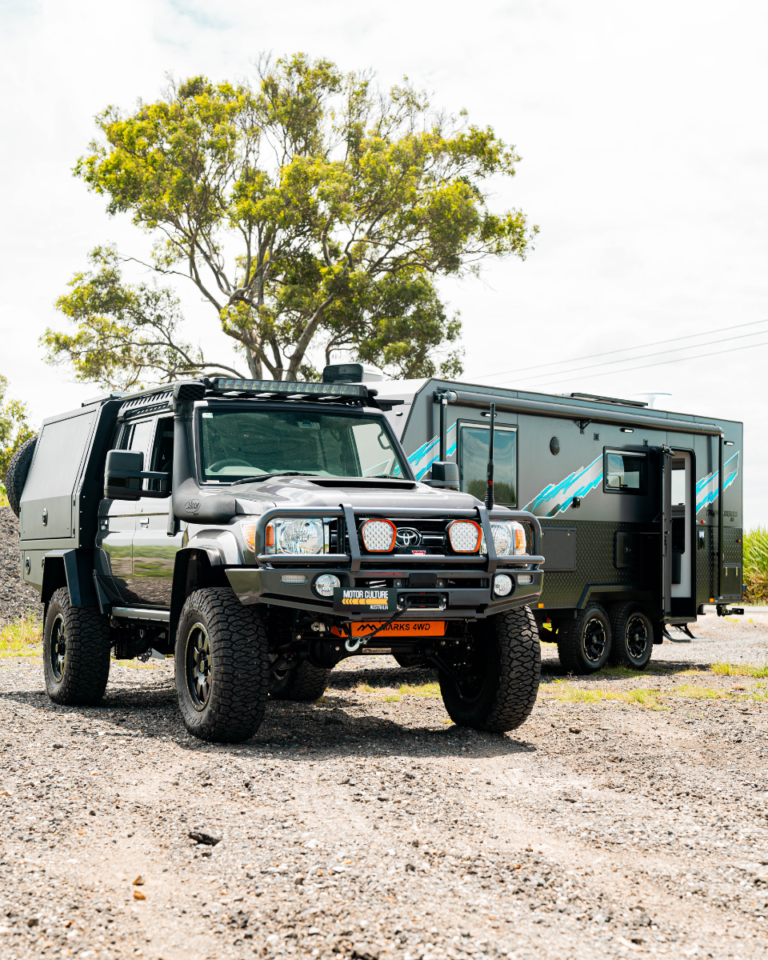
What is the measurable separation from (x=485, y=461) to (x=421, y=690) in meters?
2.86

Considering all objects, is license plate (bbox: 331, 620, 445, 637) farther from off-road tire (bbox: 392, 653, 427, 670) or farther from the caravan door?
the caravan door

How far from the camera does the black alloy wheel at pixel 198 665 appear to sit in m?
7.00

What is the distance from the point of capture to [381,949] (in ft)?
11.8

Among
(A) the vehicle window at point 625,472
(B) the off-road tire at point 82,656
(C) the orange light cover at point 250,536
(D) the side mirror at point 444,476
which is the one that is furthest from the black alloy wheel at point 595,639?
(C) the orange light cover at point 250,536

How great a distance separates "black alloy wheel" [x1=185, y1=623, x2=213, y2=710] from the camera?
7.00 metres

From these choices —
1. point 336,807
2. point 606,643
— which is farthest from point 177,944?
point 606,643

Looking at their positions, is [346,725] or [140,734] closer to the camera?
[140,734]

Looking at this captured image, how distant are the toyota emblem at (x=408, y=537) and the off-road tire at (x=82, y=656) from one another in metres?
3.38

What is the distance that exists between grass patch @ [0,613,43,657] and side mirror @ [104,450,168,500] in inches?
286

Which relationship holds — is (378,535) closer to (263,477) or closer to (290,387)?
(263,477)

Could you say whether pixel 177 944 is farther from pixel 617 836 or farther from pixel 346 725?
pixel 346 725

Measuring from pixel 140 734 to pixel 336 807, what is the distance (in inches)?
97.5

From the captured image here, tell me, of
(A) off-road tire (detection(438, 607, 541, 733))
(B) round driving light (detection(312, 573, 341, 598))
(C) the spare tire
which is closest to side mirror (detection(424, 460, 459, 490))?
(A) off-road tire (detection(438, 607, 541, 733))

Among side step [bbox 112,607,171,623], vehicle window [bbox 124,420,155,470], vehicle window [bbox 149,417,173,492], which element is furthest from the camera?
vehicle window [bbox 124,420,155,470]
